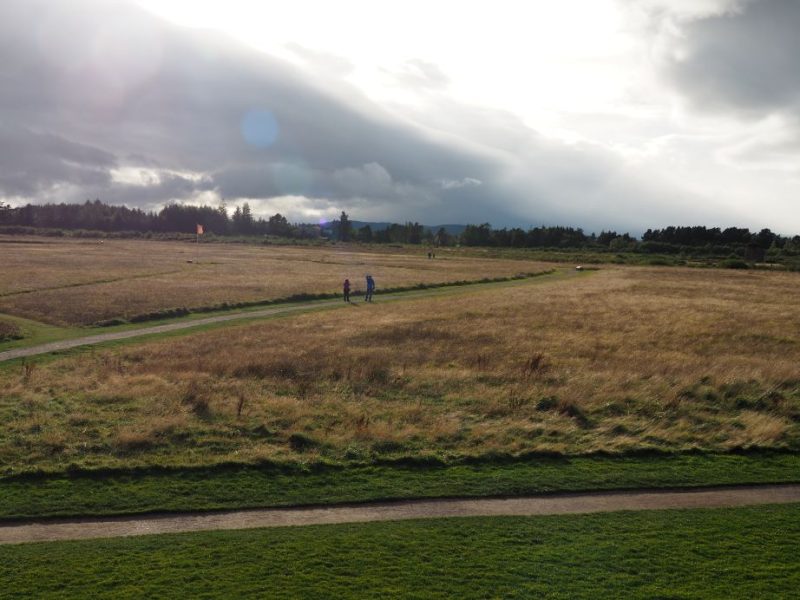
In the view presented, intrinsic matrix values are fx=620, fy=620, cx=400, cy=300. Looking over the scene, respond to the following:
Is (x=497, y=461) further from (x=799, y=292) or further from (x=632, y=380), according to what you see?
(x=799, y=292)

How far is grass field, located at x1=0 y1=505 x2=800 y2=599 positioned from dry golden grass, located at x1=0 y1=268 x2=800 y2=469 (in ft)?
14.3

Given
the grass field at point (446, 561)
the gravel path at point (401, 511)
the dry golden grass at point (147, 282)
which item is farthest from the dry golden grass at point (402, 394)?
the dry golden grass at point (147, 282)

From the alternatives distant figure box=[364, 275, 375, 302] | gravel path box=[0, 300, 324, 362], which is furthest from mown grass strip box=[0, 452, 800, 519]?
distant figure box=[364, 275, 375, 302]

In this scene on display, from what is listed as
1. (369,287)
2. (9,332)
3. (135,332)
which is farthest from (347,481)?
(369,287)

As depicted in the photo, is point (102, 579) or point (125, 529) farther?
point (125, 529)

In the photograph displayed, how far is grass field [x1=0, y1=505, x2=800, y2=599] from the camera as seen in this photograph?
10.3 m

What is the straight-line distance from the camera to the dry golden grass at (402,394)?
17516 mm

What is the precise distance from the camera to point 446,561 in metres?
11.2

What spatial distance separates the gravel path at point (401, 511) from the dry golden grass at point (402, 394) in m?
2.83

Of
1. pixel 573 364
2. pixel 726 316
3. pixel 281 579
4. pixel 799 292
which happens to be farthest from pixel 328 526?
pixel 799 292

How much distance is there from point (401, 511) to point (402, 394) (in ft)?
30.4

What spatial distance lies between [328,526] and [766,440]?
13.0 metres

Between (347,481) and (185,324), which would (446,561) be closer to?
(347,481)

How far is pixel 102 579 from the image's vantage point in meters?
10.5
